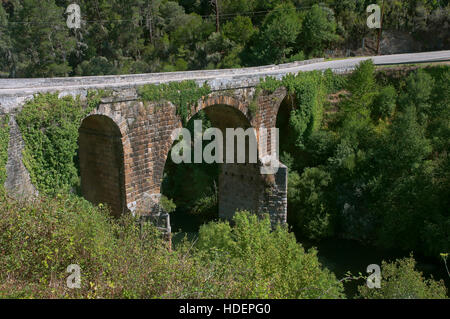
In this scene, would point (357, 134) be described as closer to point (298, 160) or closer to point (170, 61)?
point (298, 160)

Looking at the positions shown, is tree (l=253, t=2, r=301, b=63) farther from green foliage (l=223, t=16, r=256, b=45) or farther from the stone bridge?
the stone bridge

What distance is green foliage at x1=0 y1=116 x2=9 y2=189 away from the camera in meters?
9.00

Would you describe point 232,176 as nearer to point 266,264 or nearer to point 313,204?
point 313,204

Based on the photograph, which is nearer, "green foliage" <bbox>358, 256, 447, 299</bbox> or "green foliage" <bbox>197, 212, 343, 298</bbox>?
"green foliage" <bbox>197, 212, 343, 298</bbox>

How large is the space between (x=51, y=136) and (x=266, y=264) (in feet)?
19.4

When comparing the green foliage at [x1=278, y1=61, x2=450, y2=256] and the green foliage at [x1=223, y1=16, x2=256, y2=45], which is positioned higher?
the green foliage at [x1=223, y1=16, x2=256, y2=45]

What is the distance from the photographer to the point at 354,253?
18.1 metres

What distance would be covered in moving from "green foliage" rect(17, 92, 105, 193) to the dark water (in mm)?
5796
